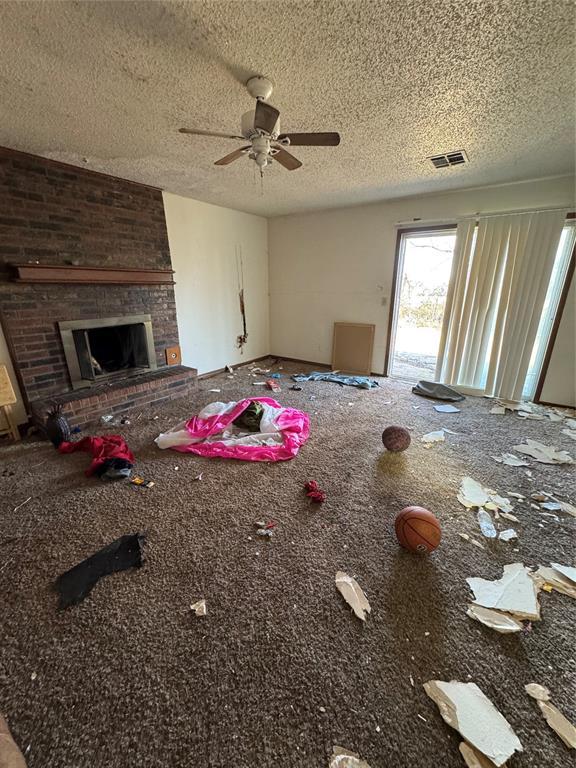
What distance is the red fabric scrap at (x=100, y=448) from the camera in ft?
7.43

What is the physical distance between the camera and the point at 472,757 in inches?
34.9

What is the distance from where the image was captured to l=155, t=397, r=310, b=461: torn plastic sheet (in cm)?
246

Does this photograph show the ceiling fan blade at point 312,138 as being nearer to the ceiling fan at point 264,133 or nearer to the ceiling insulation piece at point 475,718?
the ceiling fan at point 264,133

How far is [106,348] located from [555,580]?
428 cm

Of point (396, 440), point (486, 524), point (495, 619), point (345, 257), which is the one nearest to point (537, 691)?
point (495, 619)

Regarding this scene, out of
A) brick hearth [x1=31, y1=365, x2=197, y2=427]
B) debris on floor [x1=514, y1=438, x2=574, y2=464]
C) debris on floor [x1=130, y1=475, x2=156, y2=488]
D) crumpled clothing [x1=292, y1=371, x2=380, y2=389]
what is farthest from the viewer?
crumpled clothing [x1=292, y1=371, x2=380, y2=389]

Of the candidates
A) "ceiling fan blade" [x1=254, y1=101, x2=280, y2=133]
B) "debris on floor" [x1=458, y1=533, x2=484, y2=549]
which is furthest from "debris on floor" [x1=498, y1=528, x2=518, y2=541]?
"ceiling fan blade" [x1=254, y1=101, x2=280, y2=133]

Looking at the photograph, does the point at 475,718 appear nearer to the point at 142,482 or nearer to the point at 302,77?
the point at 142,482

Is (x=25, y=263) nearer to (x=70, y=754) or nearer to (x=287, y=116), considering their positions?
(x=287, y=116)

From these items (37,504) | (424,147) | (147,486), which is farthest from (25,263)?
(424,147)

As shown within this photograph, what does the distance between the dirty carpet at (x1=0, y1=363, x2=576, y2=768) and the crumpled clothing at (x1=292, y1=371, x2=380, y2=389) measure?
78.5 inches

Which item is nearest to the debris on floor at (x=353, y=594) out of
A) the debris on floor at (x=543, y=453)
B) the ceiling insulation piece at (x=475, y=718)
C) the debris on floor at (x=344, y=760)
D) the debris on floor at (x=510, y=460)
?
the ceiling insulation piece at (x=475, y=718)

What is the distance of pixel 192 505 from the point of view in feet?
6.27

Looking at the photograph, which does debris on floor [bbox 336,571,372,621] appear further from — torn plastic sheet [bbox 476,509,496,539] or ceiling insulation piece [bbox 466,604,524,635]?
torn plastic sheet [bbox 476,509,496,539]
